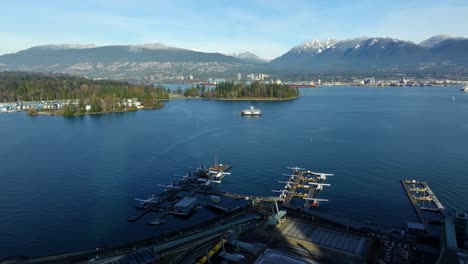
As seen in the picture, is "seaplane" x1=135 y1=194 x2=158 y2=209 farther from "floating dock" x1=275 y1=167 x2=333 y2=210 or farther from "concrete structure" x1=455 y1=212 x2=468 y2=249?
"concrete structure" x1=455 y1=212 x2=468 y2=249

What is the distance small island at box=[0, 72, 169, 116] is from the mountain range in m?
54.2

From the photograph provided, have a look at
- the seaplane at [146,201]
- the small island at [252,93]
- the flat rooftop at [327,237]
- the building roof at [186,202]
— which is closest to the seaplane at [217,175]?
the building roof at [186,202]

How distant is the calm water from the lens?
1095 centimetres

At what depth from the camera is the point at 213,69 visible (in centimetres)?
12188

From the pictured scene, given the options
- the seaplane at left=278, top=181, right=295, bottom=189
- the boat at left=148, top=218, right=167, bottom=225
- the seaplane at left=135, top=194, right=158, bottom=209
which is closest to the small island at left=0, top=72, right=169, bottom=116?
the seaplane at left=135, top=194, right=158, bottom=209

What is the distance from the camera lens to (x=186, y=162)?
16.9 metres

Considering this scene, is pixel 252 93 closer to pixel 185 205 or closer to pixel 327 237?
pixel 185 205

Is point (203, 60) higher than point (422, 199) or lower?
higher

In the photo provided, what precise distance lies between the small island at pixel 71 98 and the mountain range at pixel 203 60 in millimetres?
54163

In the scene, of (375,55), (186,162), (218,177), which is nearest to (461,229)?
(218,177)

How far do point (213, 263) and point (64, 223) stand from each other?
565cm

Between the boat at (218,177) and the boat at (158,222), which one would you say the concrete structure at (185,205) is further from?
the boat at (218,177)

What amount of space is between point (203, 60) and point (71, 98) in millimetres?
99495

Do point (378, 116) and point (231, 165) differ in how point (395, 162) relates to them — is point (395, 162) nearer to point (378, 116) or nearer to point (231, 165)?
point (231, 165)
